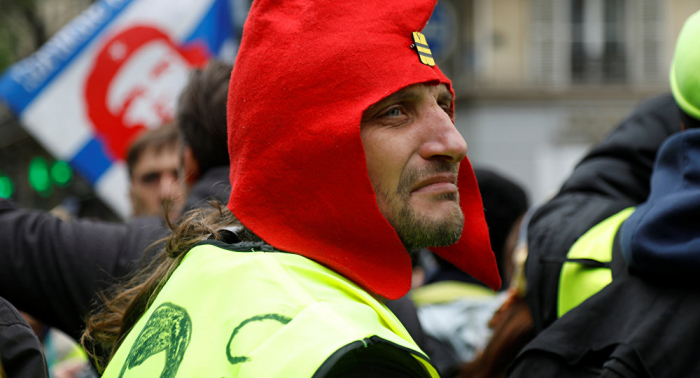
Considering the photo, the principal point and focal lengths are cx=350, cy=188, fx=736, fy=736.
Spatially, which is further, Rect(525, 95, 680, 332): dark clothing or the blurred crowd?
Rect(525, 95, 680, 332): dark clothing

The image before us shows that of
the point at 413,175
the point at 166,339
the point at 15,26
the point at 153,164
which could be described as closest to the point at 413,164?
the point at 413,175

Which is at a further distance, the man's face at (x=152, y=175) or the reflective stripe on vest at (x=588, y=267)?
the man's face at (x=152, y=175)

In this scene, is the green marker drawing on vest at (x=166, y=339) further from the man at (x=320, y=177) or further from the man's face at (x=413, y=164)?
the man's face at (x=413, y=164)

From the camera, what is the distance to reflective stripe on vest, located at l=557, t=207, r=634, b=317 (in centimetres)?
175

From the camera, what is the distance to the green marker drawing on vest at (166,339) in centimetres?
129

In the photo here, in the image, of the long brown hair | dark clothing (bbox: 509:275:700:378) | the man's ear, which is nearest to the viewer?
dark clothing (bbox: 509:275:700:378)

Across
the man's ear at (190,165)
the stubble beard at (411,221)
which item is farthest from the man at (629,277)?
the man's ear at (190,165)

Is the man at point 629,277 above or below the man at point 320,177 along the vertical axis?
below

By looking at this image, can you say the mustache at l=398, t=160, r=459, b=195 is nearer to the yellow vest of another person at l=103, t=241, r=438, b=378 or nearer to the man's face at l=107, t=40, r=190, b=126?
the yellow vest of another person at l=103, t=241, r=438, b=378

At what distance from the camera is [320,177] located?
1556mm

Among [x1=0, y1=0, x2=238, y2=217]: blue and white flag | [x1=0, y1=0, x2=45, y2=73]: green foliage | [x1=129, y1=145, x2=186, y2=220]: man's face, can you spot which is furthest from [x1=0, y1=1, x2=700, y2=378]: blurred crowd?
[x1=0, y1=0, x2=45, y2=73]: green foliage

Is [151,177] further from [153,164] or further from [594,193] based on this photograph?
[594,193]

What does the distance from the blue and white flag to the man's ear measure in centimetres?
160

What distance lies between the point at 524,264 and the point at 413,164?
2.50ft
